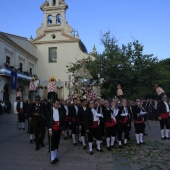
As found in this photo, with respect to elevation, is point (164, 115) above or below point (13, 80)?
below

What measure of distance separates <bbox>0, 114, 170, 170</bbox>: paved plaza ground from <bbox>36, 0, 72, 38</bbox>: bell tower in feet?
98.1

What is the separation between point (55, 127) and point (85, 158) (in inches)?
55.4

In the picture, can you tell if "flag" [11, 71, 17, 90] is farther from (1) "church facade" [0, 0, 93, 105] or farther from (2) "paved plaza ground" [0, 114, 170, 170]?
(2) "paved plaza ground" [0, 114, 170, 170]

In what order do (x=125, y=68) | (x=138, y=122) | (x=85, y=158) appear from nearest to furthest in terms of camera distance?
1. (x=85, y=158)
2. (x=138, y=122)
3. (x=125, y=68)

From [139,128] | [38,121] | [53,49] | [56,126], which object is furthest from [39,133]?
[53,49]

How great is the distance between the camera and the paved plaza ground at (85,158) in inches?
285

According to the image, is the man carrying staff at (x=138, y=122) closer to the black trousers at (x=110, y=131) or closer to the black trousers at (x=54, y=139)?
the black trousers at (x=110, y=131)

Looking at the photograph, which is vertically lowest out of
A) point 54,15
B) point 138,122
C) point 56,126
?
point 138,122

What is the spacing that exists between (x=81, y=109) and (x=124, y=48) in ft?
67.7

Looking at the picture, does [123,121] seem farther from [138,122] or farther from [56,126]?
[56,126]

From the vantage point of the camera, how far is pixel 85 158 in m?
8.23

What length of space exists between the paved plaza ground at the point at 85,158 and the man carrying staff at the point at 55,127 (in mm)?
351

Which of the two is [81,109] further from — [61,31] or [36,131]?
[61,31]

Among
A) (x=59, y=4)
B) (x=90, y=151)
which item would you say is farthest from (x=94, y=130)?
(x=59, y=4)
